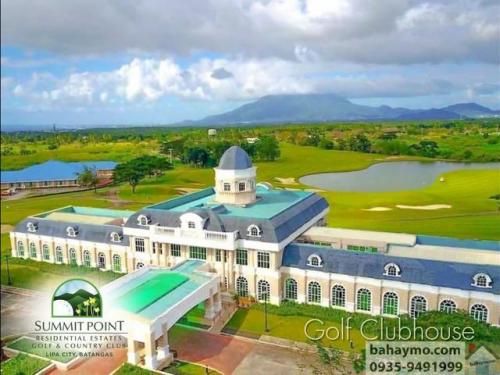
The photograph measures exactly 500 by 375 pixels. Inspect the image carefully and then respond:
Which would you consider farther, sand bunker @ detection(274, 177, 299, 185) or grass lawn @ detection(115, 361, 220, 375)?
sand bunker @ detection(274, 177, 299, 185)

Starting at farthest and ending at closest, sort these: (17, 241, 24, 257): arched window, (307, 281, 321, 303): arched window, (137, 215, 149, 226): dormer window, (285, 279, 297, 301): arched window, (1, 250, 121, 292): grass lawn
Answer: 1. (17, 241, 24, 257): arched window
2. (1, 250, 121, 292): grass lawn
3. (137, 215, 149, 226): dormer window
4. (285, 279, 297, 301): arched window
5. (307, 281, 321, 303): arched window

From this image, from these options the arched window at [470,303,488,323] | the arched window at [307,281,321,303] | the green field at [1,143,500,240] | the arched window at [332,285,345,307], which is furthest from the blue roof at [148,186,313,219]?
the arched window at [470,303,488,323]

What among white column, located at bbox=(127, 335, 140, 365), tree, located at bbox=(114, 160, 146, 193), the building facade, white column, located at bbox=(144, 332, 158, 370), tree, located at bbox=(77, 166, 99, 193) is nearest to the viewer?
white column, located at bbox=(144, 332, 158, 370)

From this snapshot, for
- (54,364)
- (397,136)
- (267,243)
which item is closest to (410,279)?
(267,243)

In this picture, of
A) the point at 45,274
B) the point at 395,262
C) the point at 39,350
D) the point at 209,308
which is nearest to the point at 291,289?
the point at 209,308

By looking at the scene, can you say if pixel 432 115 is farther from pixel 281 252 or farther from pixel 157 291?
pixel 157 291

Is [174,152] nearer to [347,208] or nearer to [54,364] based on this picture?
[347,208]

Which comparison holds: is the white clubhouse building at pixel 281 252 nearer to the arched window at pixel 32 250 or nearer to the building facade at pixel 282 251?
the building facade at pixel 282 251

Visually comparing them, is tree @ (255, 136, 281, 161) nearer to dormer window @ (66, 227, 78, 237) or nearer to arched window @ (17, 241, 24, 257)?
dormer window @ (66, 227, 78, 237)
